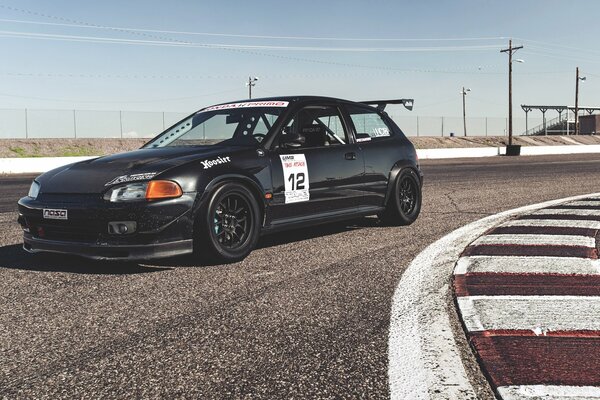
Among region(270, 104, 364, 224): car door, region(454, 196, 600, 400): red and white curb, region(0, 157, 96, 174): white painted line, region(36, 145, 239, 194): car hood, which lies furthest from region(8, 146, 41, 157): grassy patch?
region(454, 196, 600, 400): red and white curb

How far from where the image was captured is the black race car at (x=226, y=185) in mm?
4520

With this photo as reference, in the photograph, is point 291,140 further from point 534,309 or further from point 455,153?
point 455,153

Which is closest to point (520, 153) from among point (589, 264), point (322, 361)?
point (589, 264)

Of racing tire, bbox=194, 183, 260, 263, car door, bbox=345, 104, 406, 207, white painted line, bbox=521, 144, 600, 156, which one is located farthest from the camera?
white painted line, bbox=521, 144, 600, 156

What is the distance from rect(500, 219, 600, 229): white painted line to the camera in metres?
6.60

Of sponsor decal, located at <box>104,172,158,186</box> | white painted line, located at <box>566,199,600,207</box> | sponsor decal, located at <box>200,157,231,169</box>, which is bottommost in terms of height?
white painted line, located at <box>566,199,600,207</box>

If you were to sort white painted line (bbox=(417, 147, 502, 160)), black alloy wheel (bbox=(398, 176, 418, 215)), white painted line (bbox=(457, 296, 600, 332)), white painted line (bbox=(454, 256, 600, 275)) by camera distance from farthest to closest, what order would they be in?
white painted line (bbox=(417, 147, 502, 160)) < black alloy wheel (bbox=(398, 176, 418, 215)) < white painted line (bbox=(454, 256, 600, 275)) < white painted line (bbox=(457, 296, 600, 332))

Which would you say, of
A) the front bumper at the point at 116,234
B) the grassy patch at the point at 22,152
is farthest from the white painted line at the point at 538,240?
the grassy patch at the point at 22,152

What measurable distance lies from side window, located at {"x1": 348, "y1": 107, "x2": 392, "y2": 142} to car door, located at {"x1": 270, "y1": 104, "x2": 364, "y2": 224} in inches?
8.7

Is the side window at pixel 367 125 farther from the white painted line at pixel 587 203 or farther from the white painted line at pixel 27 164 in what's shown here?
the white painted line at pixel 27 164

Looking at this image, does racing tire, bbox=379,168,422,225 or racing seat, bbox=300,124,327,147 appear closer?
racing seat, bbox=300,124,327,147

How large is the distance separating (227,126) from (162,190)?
158 cm

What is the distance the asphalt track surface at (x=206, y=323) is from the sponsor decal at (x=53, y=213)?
1.44ft

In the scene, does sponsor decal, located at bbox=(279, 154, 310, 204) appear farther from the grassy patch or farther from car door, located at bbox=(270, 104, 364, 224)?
the grassy patch
